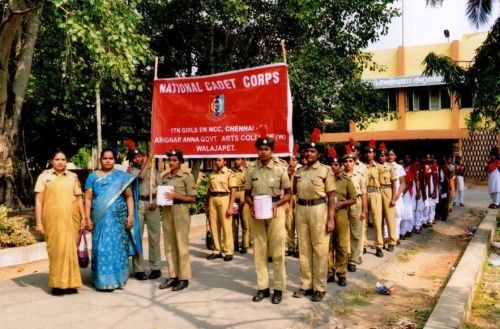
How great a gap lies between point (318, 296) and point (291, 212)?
3.05 metres

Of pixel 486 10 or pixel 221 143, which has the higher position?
pixel 486 10

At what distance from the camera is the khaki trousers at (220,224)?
7922 mm

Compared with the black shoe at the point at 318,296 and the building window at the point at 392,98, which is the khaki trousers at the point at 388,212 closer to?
the black shoe at the point at 318,296

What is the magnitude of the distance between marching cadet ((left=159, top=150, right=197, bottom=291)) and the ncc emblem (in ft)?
2.49

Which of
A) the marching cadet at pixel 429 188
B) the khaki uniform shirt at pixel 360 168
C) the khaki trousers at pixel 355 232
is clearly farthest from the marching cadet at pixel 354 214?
the marching cadet at pixel 429 188

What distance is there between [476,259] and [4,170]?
975cm

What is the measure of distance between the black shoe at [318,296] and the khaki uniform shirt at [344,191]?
1285mm

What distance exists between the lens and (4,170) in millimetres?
11047

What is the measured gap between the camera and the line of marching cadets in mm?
5582

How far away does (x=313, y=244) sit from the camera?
5.61 metres

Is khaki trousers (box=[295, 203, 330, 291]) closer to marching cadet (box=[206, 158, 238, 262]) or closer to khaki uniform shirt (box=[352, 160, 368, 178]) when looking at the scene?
khaki uniform shirt (box=[352, 160, 368, 178])

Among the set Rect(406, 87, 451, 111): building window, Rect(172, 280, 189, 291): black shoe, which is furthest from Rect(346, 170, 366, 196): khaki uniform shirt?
Rect(406, 87, 451, 111): building window

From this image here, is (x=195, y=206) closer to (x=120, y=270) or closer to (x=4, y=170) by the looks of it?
(x=4, y=170)

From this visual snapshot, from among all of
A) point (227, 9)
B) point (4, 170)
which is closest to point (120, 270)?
point (4, 170)
